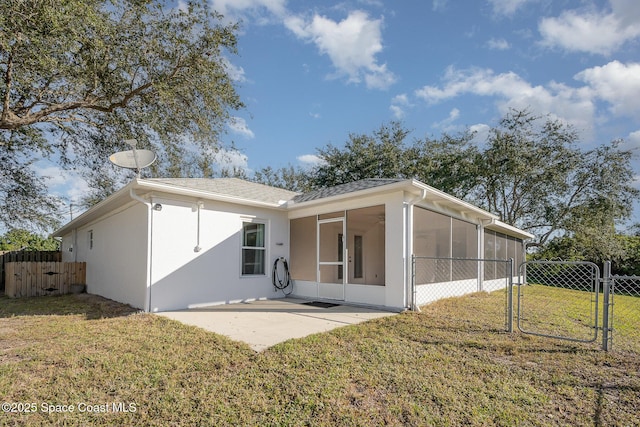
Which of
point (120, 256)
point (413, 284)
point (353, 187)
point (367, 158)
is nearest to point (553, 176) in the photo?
point (367, 158)

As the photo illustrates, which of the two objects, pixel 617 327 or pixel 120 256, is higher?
pixel 120 256

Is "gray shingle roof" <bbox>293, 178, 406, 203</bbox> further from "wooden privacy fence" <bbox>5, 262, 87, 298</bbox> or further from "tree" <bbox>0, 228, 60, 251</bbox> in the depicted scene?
"tree" <bbox>0, 228, 60, 251</bbox>

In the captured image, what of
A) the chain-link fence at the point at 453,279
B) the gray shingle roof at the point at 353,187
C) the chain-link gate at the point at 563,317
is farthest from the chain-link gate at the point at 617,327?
the gray shingle roof at the point at 353,187

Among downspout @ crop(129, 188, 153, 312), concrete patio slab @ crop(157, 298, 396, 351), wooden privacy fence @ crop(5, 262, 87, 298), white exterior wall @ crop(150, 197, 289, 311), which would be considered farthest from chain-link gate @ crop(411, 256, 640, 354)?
wooden privacy fence @ crop(5, 262, 87, 298)

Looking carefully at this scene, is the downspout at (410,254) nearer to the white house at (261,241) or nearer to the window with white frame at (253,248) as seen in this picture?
the white house at (261,241)

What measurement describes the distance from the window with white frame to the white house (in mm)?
25

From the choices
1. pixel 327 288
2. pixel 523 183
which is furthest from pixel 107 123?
pixel 523 183

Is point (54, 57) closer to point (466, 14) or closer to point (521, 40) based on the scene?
point (466, 14)

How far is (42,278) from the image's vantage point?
34.0 ft

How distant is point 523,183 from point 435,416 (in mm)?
20283

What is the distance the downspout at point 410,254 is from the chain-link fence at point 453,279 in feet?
0.13

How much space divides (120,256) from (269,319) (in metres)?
4.40

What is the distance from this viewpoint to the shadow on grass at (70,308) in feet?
22.1

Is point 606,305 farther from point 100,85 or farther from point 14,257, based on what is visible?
point 14,257
